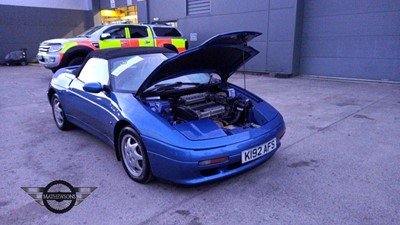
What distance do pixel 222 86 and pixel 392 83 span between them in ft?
23.4

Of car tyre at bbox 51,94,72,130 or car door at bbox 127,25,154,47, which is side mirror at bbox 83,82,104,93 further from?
car door at bbox 127,25,154,47

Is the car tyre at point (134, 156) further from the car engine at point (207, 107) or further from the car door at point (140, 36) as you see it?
the car door at point (140, 36)

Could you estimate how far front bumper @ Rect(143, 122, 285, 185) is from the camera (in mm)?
2441

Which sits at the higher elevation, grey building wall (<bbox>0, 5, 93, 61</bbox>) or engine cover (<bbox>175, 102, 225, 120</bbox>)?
grey building wall (<bbox>0, 5, 93, 61</bbox>)

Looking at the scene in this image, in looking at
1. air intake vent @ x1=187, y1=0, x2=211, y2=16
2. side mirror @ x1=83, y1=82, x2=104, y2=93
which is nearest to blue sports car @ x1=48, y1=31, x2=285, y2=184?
side mirror @ x1=83, y1=82, x2=104, y2=93

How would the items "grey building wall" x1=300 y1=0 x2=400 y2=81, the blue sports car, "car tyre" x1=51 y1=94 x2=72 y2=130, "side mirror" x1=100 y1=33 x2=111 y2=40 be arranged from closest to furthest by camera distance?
1. the blue sports car
2. "car tyre" x1=51 y1=94 x2=72 y2=130
3. "grey building wall" x1=300 y1=0 x2=400 y2=81
4. "side mirror" x1=100 y1=33 x2=111 y2=40

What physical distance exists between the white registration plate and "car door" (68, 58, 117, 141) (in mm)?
1367

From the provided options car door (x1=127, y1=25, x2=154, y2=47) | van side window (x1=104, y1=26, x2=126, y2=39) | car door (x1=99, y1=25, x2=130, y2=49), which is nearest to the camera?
car door (x1=99, y1=25, x2=130, y2=49)

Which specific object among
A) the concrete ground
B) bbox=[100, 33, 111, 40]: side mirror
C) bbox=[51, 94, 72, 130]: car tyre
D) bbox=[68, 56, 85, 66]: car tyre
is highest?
bbox=[100, 33, 111, 40]: side mirror

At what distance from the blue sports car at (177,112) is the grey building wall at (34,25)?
48.7 feet

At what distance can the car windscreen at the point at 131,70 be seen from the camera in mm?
3277

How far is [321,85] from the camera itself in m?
8.68

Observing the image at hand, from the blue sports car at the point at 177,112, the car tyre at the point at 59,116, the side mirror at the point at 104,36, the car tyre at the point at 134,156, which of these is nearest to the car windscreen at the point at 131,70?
the blue sports car at the point at 177,112

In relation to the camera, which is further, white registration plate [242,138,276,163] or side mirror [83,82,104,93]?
side mirror [83,82,104,93]
